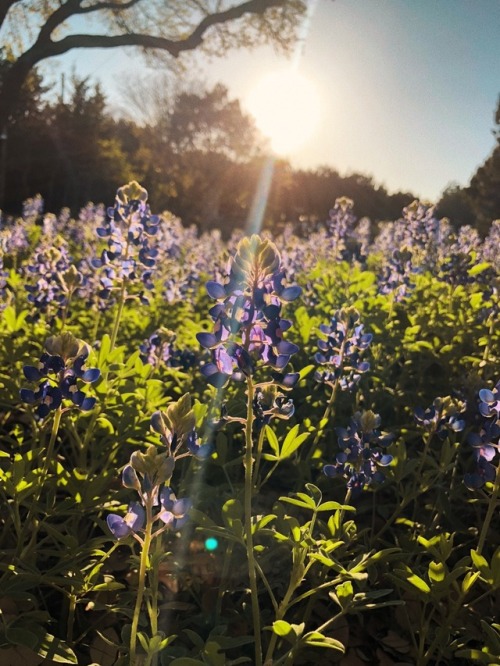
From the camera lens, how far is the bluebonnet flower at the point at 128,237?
13.1ft

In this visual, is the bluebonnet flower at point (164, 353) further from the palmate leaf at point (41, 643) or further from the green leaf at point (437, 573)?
the green leaf at point (437, 573)

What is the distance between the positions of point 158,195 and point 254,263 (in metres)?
28.3

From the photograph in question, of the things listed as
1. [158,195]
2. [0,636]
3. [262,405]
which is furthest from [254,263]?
[158,195]

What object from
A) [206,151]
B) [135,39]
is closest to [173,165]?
[206,151]

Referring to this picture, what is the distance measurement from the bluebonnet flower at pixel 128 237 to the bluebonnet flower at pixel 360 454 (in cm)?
204

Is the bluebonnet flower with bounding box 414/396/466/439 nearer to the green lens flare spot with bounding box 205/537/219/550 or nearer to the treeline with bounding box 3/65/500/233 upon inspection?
the green lens flare spot with bounding box 205/537/219/550

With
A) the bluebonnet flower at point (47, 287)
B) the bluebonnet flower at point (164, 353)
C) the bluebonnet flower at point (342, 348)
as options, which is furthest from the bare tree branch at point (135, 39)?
the bluebonnet flower at point (342, 348)

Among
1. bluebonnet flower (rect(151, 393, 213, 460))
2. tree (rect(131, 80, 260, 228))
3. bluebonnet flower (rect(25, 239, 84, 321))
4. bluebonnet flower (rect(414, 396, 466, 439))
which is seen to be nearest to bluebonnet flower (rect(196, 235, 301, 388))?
bluebonnet flower (rect(151, 393, 213, 460))

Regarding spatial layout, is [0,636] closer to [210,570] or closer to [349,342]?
[210,570]

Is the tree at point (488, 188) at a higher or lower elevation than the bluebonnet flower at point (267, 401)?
higher

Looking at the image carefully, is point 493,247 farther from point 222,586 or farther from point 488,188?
point 488,188

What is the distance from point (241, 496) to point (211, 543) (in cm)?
32

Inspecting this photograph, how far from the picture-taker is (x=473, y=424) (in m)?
3.69

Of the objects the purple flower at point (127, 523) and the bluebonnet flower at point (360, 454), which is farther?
the bluebonnet flower at point (360, 454)
